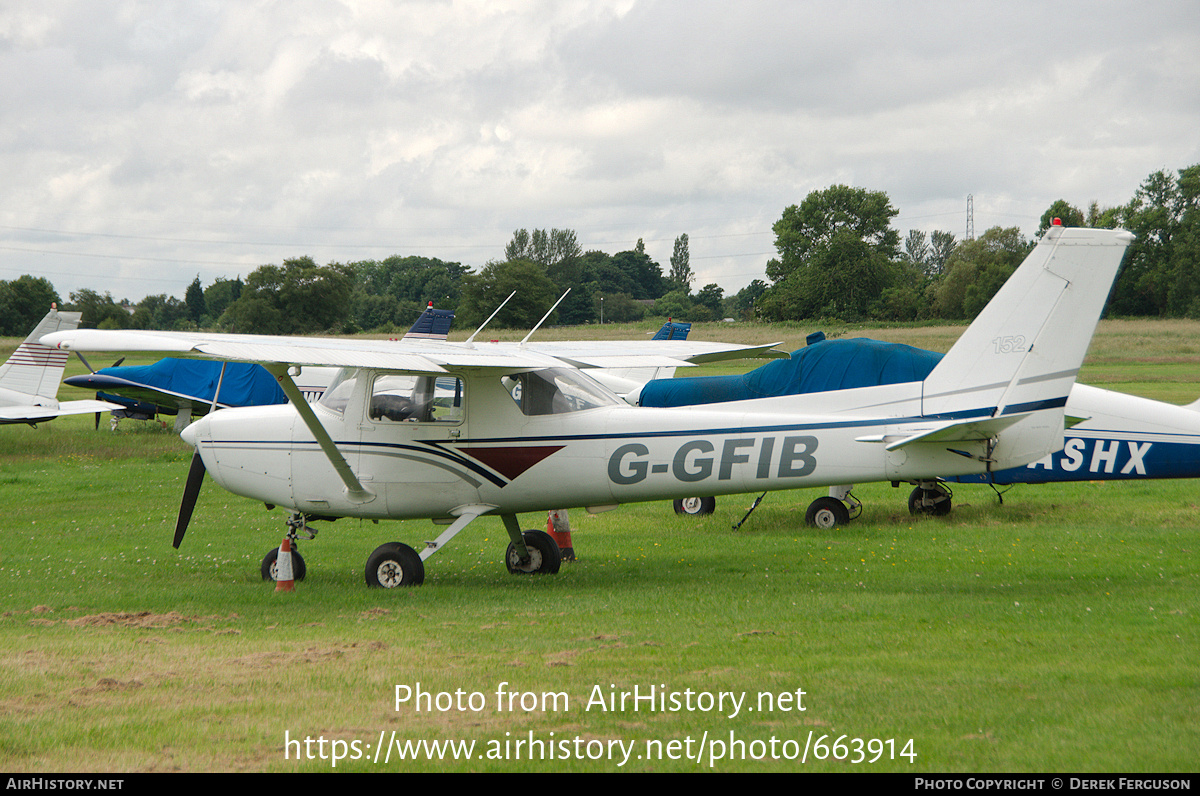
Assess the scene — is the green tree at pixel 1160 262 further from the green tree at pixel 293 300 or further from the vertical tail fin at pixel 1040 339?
the vertical tail fin at pixel 1040 339

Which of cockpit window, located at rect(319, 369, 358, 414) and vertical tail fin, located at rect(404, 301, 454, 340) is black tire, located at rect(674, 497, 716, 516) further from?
vertical tail fin, located at rect(404, 301, 454, 340)

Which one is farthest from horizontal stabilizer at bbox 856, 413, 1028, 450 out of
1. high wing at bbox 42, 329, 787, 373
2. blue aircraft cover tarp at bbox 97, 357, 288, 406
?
blue aircraft cover tarp at bbox 97, 357, 288, 406

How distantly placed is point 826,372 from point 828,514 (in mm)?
1839

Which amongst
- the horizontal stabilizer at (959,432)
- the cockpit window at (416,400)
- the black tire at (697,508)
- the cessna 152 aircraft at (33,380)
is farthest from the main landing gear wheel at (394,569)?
the cessna 152 aircraft at (33,380)

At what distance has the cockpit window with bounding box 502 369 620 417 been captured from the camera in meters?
9.02

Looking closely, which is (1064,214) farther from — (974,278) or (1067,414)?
(1067,414)

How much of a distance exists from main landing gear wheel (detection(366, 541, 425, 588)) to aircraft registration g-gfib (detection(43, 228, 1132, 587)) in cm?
1

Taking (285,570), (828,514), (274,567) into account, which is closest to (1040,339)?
(828,514)

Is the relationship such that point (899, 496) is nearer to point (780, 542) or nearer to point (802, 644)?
point (780, 542)

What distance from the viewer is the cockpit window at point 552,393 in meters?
9.02

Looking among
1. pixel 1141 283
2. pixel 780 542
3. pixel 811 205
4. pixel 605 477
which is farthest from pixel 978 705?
pixel 811 205

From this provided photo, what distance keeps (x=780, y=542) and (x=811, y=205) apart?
283ft

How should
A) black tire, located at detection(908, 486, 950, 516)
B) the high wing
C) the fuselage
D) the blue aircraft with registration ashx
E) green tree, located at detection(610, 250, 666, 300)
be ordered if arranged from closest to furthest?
the high wing < the fuselage < the blue aircraft with registration ashx < black tire, located at detection(908, 486, 950, 516) < green tree, located at detection(610, 250, 666, 300)

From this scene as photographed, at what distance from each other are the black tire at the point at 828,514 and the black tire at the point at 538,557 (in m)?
4.21
